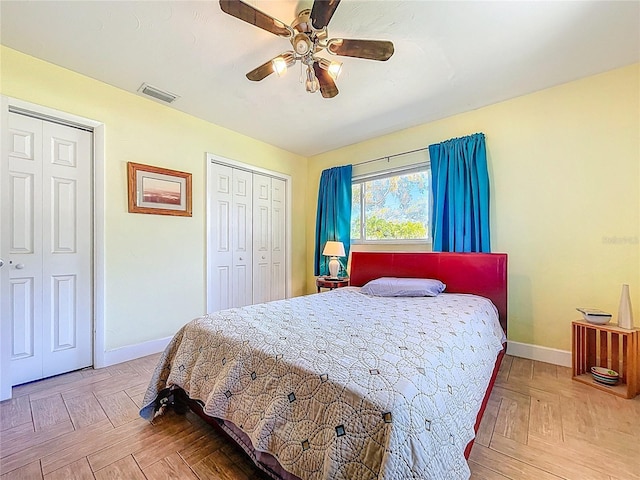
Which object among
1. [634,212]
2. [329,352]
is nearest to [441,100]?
[634,212]

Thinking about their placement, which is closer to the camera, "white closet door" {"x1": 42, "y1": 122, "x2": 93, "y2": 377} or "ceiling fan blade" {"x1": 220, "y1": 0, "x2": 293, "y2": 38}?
"ceiling fan blade" {"x1": 220, "y1": 0, "x2": 293, "y2": 38}

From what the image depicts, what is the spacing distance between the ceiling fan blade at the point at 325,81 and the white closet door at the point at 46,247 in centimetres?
218

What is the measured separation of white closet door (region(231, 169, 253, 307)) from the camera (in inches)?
145

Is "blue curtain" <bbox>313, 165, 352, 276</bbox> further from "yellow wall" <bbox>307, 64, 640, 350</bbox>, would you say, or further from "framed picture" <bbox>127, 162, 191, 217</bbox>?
"framed picture" <bbox>127, 162, 191, 217</bbox>

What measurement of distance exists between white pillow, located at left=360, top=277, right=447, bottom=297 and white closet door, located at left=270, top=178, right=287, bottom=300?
1.78 meters

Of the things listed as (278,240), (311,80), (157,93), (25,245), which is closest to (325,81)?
(311,80)

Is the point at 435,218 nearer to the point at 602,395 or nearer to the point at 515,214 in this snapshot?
the point at 515,214

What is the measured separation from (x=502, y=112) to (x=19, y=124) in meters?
4.32

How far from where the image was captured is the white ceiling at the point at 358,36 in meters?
1.74

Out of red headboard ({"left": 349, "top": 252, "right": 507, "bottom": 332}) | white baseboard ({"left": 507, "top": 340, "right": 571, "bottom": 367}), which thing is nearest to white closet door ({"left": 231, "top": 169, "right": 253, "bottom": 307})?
red headboard ({"left": 349, "top": 252, "right": 507, "bottom": 332})

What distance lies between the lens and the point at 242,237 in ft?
12.4

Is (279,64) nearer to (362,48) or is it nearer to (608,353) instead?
(362,48)

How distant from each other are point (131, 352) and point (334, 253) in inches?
96.3

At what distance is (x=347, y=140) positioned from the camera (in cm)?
393
